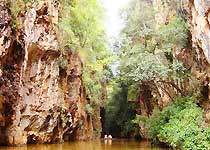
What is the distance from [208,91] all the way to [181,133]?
Answer: 3.54m

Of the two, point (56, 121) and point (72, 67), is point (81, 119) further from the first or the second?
point (56, 121)

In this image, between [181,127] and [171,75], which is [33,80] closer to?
[171,75]

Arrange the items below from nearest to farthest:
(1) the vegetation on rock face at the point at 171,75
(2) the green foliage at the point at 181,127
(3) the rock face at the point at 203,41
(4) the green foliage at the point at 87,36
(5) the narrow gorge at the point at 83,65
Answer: (2) the green foliage at the point at 181,127 < (3) the rock face at the point at 203,41 < (1) the vegetation on rock face at the point at 171,75 < (5) the narrow gorge at the point at 83,65 < (4) the green foliage at the point at 87,36

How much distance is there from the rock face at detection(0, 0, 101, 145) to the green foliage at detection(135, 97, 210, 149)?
7.18 metres

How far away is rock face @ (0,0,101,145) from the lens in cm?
2170

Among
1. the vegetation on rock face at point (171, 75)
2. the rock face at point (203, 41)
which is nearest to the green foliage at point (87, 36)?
the vegetation on rock face at point (171, 75)

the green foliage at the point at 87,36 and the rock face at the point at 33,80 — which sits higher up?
the green foliage at the point at 87,36

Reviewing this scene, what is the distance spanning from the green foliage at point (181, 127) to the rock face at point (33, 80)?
23.6 feet

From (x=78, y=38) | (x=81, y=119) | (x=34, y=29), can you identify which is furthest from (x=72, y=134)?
(x=34, y=29)

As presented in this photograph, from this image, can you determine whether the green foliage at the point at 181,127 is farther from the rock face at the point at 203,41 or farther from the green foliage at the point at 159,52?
the green foliage at the point at 159,52

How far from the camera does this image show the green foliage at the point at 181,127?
1783 centimetres

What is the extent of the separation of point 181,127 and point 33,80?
10.0m

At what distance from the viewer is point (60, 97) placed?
28344 mm

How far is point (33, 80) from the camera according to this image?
81.2ft
